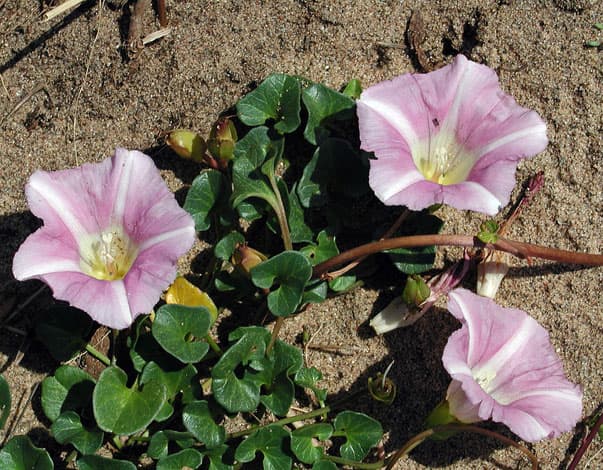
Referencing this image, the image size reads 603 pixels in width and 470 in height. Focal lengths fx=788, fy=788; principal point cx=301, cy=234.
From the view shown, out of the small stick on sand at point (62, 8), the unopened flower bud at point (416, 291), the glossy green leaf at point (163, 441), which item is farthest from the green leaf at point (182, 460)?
the small stick on sand at point (62, 8)

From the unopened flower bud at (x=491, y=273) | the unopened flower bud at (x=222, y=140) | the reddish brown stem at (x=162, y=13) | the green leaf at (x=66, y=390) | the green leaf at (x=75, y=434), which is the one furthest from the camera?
the reddish brown stem at (x=162, y=13)

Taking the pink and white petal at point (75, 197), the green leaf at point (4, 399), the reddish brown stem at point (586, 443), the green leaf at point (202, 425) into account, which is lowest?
the reddish brown stem at point (586, 443)

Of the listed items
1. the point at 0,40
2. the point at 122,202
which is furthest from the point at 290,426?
the point at 0,40

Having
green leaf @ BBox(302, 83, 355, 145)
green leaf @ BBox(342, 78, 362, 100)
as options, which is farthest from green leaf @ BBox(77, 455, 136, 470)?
green leaf @ BBox(342, 78, 362, 100)

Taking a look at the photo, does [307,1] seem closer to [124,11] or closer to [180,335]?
[124,11]

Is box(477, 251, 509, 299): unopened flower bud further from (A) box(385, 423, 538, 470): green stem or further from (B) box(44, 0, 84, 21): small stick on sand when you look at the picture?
(B) box(44, 0, 84, 21): small stick on sand

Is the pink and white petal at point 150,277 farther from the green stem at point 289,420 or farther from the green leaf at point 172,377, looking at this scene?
the green stem at point 289,420

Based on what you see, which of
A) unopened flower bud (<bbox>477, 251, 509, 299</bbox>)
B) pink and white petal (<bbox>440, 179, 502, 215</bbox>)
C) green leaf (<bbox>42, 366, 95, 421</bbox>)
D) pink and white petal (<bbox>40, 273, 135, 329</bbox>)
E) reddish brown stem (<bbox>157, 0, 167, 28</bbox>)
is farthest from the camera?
reddish brown stem (<bbox>157, 0, 167, 28</bbox>)
